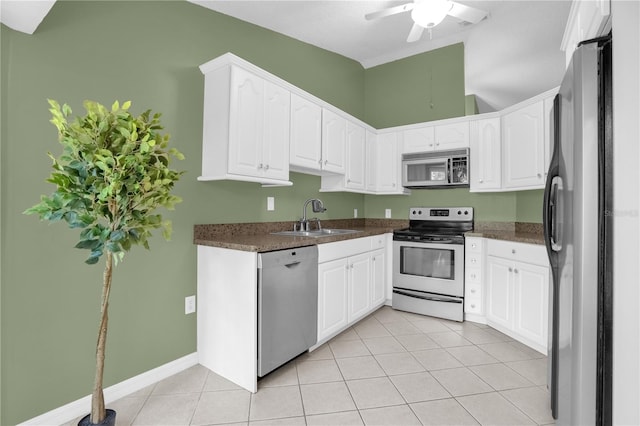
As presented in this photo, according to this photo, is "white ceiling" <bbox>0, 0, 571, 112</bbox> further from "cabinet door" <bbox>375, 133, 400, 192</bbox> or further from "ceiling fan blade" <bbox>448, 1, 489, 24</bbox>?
"cabinet door" <bbox>375, 133, 400, 192</bbox>

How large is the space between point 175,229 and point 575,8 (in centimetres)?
265

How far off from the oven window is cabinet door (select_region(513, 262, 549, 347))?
618 mm

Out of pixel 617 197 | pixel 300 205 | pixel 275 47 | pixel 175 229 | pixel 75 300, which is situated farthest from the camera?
pixel 300 205

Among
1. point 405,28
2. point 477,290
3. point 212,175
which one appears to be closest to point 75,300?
point 212,175

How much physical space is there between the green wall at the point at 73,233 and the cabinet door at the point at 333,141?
53 centimetres

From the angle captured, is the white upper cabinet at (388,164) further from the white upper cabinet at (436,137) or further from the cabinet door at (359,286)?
the cabinet door at (359,286)

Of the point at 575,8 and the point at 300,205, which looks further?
the point at 300,205

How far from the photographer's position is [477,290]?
3090mm

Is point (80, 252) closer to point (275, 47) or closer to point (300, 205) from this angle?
point (300, 205)

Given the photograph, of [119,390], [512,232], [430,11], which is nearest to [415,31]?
[430,11]

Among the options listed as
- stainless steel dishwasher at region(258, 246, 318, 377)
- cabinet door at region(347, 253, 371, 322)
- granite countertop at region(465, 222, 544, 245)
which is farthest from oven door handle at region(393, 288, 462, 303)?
stainless steel dishwasher at region(258, 246, 318, 377)

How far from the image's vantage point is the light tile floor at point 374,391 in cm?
170

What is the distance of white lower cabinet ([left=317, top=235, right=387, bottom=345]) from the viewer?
2.46 metres

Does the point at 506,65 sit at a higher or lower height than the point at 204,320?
higher
